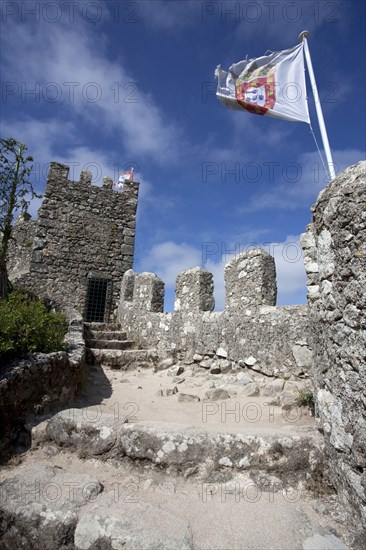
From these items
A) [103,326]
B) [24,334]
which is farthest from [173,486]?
[103,326]

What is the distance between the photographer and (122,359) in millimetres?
6734

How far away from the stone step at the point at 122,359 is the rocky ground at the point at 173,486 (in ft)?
9.58

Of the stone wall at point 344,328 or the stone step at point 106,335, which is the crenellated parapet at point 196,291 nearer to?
the stone step at point 106,335

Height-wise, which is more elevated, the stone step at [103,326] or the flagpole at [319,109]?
the flagpole at [319,109]

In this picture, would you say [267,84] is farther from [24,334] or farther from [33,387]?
[33,387]

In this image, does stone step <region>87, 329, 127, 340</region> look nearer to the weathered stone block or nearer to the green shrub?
the weathered stone block

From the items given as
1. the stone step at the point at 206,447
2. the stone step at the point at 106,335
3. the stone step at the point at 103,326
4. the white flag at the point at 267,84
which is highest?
the white flag at the point at 267,84

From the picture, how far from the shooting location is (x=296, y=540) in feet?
6.58

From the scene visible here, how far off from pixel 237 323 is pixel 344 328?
3.34 m

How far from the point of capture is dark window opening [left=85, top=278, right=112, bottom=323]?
41.1 ft

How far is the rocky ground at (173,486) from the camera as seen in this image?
2068mm

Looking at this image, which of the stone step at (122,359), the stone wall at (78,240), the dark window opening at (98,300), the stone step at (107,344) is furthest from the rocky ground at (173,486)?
the stone wall at (78,240)

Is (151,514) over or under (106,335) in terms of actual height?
under

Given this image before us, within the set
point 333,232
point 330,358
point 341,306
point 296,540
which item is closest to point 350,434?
point 330,358
